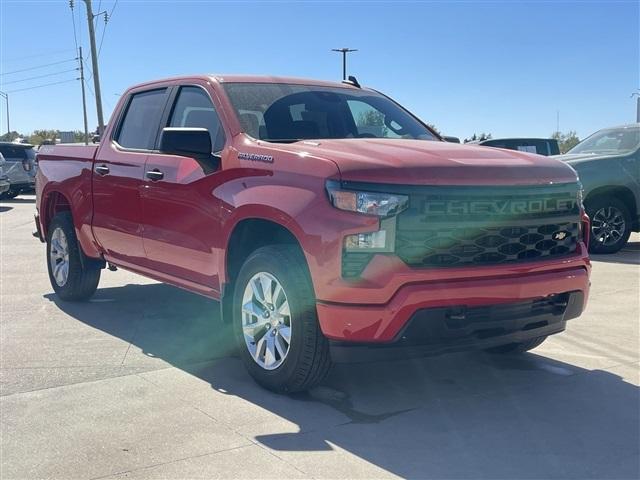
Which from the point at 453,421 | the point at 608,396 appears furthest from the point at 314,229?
the point at 608,396

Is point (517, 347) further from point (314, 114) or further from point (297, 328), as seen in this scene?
point (314, 114)

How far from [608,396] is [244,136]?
2.84 meters

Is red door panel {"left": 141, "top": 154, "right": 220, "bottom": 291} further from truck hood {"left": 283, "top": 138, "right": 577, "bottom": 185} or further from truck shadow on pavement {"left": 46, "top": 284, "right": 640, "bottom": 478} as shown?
truck hood {"left": 283, "top": 138, "right": 577, "bottom": 185}

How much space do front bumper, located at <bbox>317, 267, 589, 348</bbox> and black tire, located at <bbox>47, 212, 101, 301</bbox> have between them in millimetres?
3713

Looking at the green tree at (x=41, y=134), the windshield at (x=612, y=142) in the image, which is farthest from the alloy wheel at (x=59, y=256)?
the green tree at (x=41, y=134)

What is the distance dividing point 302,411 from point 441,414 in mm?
797

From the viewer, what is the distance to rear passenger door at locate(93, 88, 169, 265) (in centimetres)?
570

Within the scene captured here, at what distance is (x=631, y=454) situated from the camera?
3510 mm

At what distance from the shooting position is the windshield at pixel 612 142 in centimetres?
1028

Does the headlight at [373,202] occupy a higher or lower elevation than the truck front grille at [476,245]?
higher

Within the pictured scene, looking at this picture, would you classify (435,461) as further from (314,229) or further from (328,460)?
(314,229)

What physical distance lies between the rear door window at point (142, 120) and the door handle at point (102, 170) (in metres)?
0.25

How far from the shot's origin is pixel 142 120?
237 inches

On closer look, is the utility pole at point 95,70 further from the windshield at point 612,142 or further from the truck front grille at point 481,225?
the truck front grille at point 481,225
